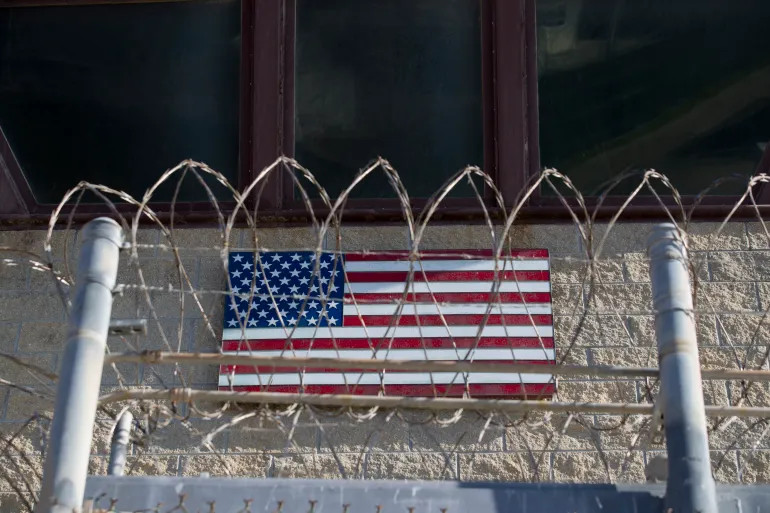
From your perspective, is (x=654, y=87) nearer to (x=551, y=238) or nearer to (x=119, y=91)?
(x=551, y=238)

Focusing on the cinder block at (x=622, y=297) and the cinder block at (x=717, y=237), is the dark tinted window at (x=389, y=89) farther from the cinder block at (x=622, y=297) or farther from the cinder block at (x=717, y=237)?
the cinder block at (x=717, y=237)

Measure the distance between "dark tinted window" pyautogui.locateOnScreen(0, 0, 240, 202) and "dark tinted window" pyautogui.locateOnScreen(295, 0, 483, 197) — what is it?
0.48 m

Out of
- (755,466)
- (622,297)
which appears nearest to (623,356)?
(622,297)

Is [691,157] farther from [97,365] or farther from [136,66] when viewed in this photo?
[97,365]

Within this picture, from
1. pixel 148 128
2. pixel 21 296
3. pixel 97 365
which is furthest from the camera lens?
pixel 148 128

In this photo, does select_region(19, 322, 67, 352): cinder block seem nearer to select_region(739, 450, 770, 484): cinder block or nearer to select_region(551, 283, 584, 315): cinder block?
select_region(551, 283, 584, 315): cinder block

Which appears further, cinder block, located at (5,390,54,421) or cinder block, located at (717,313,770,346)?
cinder block, located at (717,313,770,346)

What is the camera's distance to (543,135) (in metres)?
8.16

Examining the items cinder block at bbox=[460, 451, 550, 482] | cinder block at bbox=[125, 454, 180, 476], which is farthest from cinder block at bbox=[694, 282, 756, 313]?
cinder block at bbox=[125, 454, 180, 476]

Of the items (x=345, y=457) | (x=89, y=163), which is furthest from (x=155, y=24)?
(x=345, y=457)

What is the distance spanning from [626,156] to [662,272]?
358cm

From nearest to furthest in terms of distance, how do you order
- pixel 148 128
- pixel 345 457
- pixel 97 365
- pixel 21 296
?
pixel 97 365 < pixel 345 457 < pixel 21 296 < pixel 148 128

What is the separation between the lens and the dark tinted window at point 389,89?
26.9 ft

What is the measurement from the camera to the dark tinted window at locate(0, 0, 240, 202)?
8273mm
